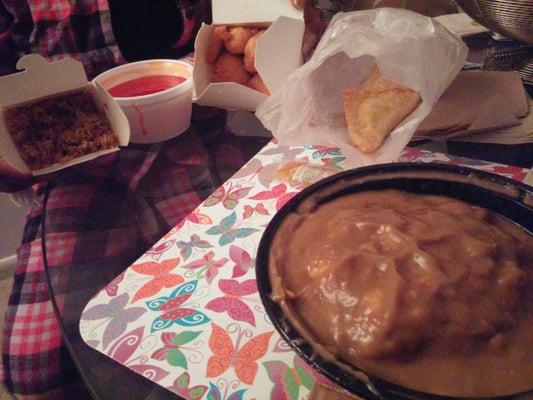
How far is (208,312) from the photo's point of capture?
0.60 m

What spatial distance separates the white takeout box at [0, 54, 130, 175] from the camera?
809 millimetres

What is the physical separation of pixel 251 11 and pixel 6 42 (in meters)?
0.83

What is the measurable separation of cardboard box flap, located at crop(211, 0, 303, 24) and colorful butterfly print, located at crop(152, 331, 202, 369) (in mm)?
774

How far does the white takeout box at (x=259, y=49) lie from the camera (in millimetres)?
963

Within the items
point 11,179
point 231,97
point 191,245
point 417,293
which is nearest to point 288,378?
point 417,293

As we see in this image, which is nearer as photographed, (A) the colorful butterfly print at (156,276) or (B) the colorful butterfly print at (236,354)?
(B) the colorful butterfly print at (236,354)

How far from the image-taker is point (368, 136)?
85 cm

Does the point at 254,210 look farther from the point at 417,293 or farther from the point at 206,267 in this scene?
the point at 417,293

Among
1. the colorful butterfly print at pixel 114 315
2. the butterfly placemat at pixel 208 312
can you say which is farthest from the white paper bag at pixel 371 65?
the colorful butterfly print at pixel 114 315

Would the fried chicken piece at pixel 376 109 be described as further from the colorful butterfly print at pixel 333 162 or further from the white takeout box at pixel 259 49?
the white takeout box at pixel 259 49

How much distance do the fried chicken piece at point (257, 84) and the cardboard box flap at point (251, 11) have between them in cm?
14

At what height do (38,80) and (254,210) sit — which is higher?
(38,80)

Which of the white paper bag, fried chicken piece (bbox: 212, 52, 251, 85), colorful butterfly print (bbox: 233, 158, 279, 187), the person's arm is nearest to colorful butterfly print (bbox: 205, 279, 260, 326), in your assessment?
colorful butterfly print (bbox: 233, 158, 279, 187)

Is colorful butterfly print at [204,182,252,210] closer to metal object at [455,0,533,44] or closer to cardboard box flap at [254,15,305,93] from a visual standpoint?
cardboard box flap at [254,15,305,93]
